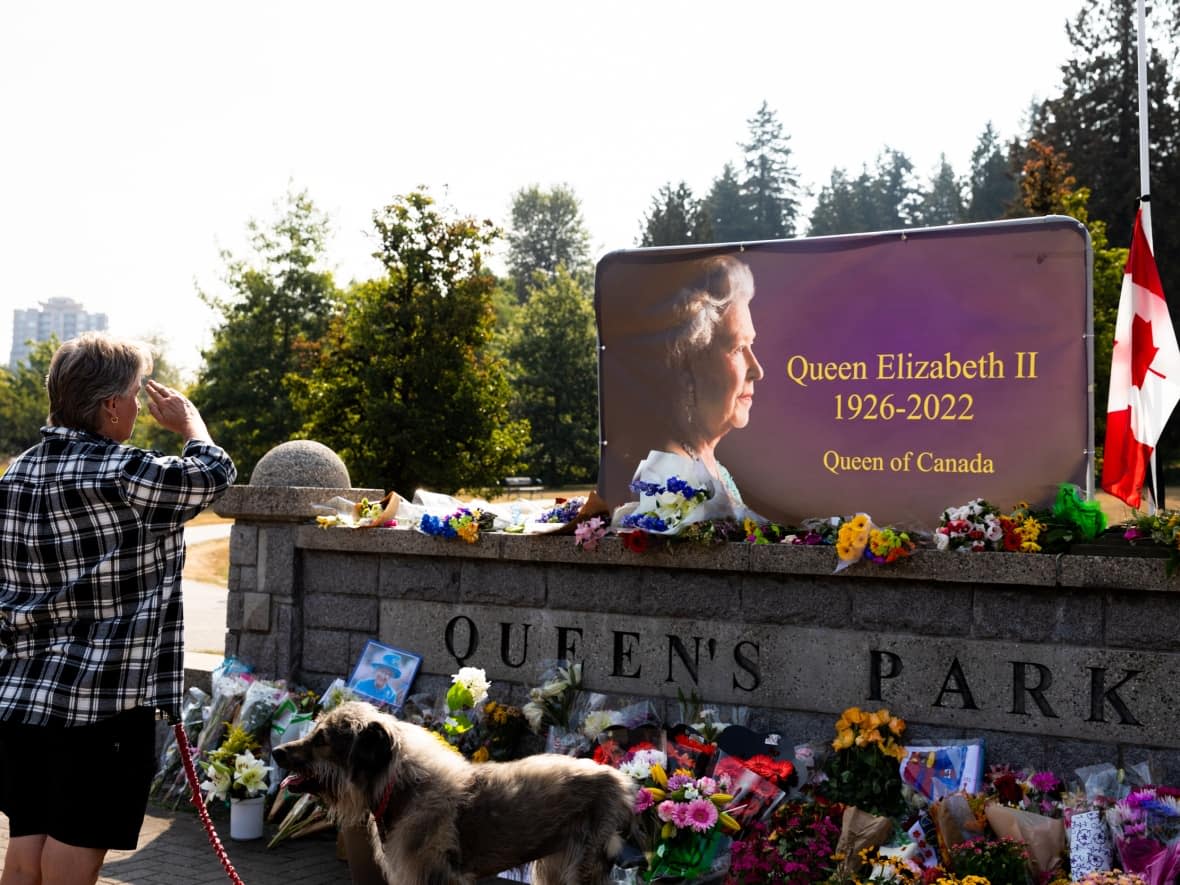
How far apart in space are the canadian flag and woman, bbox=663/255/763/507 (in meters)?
2.11

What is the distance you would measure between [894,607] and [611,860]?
1.99 m

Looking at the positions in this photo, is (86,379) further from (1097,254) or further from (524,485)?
(524,485)

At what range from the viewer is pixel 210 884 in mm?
5785

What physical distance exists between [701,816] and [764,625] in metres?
1.20

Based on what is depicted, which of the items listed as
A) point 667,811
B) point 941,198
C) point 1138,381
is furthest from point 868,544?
point 941,198

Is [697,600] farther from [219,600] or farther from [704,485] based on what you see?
[219,600]

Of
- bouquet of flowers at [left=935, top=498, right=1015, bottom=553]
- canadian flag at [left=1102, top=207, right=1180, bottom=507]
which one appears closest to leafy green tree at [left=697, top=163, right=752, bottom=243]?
canadian flag at [left=1102, top=207, right=1180, bottom=507]

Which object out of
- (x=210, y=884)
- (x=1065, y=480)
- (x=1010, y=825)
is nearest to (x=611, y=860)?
(x=1010, y=825)

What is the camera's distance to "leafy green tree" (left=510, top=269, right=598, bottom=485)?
43.0 m

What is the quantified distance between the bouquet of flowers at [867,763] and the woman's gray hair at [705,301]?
7.59 feet

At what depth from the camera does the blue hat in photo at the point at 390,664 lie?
728cm

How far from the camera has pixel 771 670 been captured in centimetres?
620

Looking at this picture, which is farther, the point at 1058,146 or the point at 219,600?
the point at 1058,146

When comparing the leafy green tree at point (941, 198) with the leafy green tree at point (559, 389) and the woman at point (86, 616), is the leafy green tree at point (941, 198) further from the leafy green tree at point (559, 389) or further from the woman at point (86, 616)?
the woman at point (86, 616)
